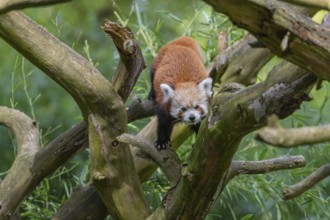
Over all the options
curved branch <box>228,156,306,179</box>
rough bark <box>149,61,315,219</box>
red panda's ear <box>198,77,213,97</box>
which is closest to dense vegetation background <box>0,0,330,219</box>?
red panda's ear <box>198,77,213,97</box>

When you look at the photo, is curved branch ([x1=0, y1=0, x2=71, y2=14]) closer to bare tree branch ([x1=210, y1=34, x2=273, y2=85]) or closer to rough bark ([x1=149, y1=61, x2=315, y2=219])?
rough bark ([x1=149, y1=61, x2=315, y2=219])

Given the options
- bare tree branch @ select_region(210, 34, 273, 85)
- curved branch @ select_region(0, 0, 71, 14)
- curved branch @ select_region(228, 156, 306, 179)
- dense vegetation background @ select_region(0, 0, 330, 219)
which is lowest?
dense vegetation background @ select_region(0, 0, 330, 219)

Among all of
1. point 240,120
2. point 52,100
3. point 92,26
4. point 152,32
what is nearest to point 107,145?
point 240,120

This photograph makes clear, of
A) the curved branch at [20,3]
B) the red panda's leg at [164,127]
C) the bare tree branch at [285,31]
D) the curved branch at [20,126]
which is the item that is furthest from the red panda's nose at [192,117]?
the curved branch at [20,3]

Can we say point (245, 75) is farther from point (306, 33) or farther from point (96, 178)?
point (306, 33)

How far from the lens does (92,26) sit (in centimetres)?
626

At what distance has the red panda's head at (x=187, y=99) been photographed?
3990 millimetres

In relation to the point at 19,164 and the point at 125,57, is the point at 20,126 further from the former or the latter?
the point at 125,57

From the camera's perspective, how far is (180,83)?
414cm

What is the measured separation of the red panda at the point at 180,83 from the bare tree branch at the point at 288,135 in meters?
2.44

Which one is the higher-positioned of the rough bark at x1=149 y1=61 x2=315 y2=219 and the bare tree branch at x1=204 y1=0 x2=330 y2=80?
the bare tree branch at x1=204 y1=0 x2=330 y2=80

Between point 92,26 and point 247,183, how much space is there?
2815mm

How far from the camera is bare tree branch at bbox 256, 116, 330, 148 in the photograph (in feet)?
4.40

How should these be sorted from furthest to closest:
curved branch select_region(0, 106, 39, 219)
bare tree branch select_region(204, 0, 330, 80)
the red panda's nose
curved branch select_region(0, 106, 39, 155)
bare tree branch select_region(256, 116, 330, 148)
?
the red panda's nose < curved branch select_region(0, 106, 39, 155) < curved branch select_region(0, 106, 39, 219) < bare tree branch select_region(204, 0, 330, 80) < bare tree branch select_region(256, 116, 330, 148)
